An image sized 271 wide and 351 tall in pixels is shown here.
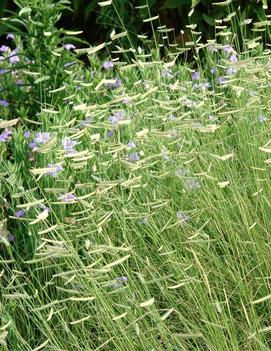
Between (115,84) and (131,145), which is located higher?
(131,145)

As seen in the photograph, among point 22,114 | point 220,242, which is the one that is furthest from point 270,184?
point 22,114

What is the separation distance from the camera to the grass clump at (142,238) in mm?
2393

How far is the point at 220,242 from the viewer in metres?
2.75

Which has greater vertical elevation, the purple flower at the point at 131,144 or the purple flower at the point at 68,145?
the purple flower at the point at 68,145

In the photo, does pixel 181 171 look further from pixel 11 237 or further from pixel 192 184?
pixel 11 237

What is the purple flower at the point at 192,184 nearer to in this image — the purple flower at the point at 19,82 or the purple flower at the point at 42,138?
the purple flower at the point at 42,138

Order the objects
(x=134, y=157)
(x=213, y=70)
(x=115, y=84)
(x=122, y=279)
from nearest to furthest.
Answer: (x=122, y=279), (x=134, y=157), (x=213, y=70), (x=115, y=84)

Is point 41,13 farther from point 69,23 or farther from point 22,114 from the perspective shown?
point 69,23

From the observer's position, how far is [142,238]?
9.05 feet

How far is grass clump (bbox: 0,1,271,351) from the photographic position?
7.85ft

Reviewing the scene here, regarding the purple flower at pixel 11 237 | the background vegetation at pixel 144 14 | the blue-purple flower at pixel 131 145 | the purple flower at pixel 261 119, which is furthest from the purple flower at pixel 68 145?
the background vegetation at pixel 144 14

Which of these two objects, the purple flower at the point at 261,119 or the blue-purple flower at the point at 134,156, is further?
the purple flower at the point at 261,119

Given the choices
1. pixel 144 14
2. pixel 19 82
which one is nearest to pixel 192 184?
pixel 19 82

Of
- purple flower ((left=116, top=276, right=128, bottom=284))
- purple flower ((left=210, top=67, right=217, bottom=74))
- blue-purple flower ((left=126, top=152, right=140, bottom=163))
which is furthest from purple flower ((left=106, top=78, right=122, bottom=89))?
purple flower ((left=116, top=276, right=128, bottom=284))
